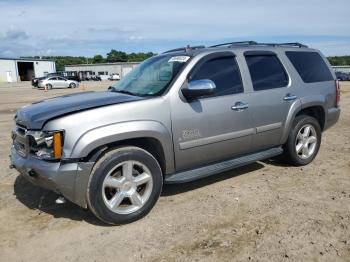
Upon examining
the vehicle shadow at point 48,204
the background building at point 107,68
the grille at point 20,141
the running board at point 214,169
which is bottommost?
the background building at point 107,68

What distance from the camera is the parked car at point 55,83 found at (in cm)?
3894

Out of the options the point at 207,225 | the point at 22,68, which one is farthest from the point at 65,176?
the point at 22,68

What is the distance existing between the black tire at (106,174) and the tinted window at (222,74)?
3.86ft

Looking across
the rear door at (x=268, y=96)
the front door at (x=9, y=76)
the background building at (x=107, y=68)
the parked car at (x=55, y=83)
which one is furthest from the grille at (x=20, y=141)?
the background building at (x=107, y=68)

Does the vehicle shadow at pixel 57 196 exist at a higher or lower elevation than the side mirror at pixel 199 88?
lower

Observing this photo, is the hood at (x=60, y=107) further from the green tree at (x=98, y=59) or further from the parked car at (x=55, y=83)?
the green tree at (x=98, y=59)

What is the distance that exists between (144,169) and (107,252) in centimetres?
99

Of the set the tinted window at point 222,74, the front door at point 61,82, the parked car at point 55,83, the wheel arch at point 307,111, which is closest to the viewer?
the tinted window at point 222,74

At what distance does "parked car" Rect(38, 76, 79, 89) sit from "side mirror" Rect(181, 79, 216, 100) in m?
36.9

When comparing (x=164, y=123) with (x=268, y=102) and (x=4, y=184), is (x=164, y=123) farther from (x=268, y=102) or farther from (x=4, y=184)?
(x=4, y=184)

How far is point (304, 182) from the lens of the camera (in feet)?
17.5

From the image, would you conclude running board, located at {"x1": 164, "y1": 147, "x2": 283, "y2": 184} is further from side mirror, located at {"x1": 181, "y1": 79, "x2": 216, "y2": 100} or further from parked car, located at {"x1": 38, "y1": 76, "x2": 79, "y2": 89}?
parked car, located at {"x1": 38, "y1": 76, "x2": 79, "y2": 89}

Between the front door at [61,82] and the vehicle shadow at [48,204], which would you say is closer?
the vehicle shadow at [48,204]

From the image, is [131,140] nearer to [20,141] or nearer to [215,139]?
[215,139]
